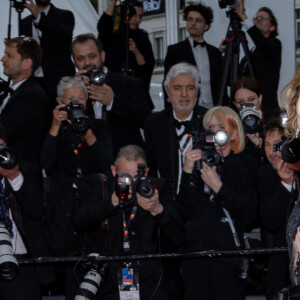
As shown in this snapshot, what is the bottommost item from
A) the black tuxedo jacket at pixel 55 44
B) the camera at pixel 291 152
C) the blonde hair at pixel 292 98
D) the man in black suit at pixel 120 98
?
the camera at pixel 291 152

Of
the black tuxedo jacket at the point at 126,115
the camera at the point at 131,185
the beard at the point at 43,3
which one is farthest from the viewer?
the beard at the point at 43,3

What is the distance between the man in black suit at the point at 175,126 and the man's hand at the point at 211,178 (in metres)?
0.39

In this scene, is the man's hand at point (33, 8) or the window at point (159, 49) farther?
the window at point (159, 49)

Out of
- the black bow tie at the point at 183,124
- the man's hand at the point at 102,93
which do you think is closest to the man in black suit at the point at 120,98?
the man's hand at the point at 102,93

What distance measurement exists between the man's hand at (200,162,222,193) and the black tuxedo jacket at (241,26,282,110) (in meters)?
2.10

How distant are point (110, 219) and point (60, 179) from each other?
24.2 inches

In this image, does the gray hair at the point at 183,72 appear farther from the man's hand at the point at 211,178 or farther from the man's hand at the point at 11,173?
the man's hand at the point at 11,173

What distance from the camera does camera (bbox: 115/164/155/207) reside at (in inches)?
180

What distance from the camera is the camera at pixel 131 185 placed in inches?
180

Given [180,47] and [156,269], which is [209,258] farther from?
[180,47]

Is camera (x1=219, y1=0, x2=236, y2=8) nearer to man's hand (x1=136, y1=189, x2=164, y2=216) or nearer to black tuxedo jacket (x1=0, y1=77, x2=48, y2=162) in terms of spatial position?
black tuxedo jacket (x1=0, y1=77, x2=48, y2=162)

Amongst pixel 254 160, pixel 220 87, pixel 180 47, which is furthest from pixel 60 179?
pixel 180 47

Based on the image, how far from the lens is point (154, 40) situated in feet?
32.8

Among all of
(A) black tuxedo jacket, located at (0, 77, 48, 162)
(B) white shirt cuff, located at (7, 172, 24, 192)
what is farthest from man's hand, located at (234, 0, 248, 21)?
(B) white shirt cuff, located at (7, 172, 24, 192)
